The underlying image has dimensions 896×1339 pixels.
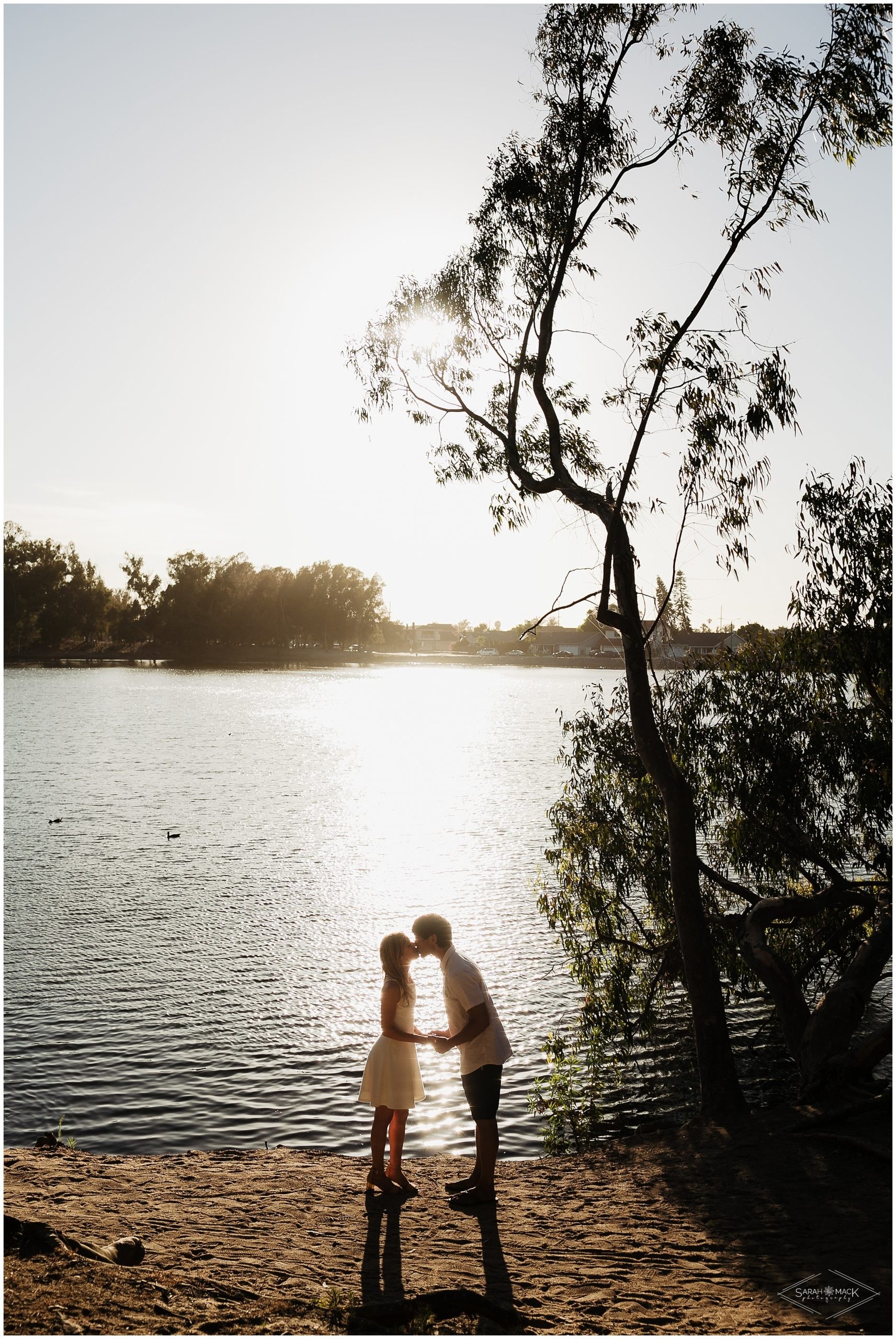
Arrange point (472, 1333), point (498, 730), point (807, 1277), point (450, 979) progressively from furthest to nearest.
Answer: point (498, 730) → point (450, 979) → point (807, 1277) → point (472, 1333)

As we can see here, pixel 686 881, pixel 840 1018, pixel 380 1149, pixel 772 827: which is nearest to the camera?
pixel 380 1149

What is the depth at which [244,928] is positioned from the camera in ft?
63.7

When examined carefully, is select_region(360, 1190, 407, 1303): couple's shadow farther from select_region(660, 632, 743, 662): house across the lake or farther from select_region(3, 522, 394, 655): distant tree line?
select_region(3, 522, 394, 655): distant tree line

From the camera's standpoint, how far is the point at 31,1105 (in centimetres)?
1097

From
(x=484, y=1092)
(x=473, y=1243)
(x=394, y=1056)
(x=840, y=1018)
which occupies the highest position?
(x=394, y=1056)

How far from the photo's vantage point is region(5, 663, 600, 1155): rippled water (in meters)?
11.3

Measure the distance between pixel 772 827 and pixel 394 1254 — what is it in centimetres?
701

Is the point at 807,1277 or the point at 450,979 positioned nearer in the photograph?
the point at 807,1277

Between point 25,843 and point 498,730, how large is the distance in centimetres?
4686

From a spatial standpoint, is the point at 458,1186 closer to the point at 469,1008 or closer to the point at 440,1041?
the point at 440,1041

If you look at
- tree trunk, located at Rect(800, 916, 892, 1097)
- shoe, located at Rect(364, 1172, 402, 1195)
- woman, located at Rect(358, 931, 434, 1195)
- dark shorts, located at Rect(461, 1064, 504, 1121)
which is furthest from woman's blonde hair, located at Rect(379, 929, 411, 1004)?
tree trunk, located at Rect(800, 916, 892, 1097)

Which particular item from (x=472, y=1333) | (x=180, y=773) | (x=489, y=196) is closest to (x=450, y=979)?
(x=472, y=1333)

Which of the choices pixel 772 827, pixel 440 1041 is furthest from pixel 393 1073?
pixel 772 827

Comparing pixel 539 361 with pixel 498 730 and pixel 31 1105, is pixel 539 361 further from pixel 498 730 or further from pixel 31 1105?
pixel 498 730
